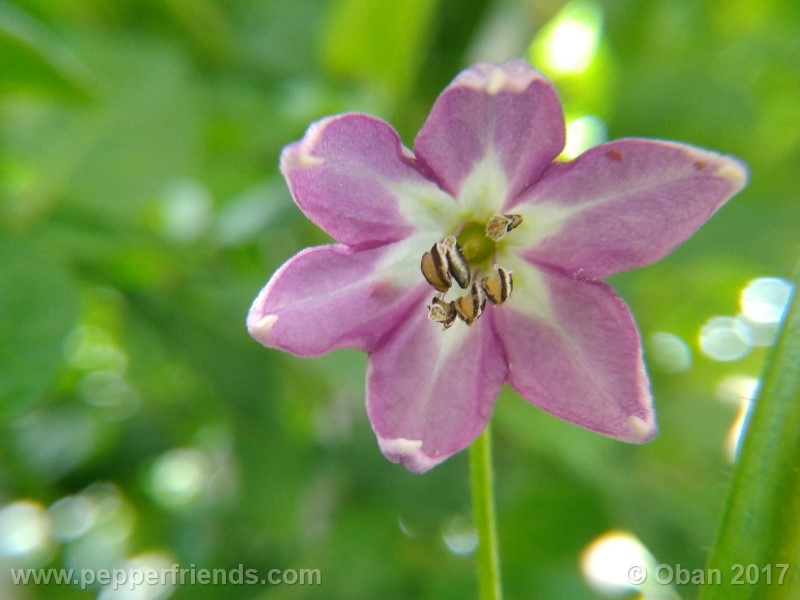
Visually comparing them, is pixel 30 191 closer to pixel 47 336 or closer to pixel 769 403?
pixel 47 336

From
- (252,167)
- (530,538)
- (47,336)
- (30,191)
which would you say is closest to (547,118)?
(47,336)

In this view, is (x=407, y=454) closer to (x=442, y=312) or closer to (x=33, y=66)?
(x=442, y=312)

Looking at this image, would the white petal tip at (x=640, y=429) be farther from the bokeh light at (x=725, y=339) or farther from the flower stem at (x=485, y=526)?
the bokeh light at (x=725, y=339)

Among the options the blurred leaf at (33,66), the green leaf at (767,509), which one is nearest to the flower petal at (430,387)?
the green leaf at (767,509)

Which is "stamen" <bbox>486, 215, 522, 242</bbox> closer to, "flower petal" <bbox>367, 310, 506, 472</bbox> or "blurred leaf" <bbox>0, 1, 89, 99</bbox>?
"flower petal" <bbox>367, 310, 506, 472</bbox>

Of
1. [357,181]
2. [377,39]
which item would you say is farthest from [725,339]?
[357,181]

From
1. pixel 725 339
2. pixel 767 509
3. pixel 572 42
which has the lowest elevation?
pixel 767 509

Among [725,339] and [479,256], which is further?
[725,339]
